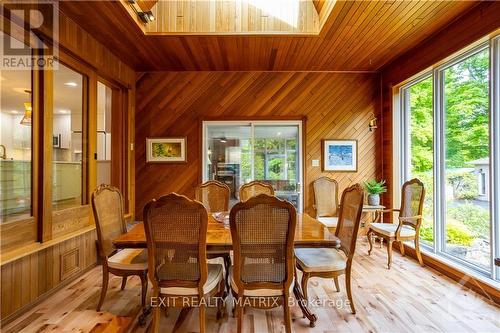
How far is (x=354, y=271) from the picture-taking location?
342 cm

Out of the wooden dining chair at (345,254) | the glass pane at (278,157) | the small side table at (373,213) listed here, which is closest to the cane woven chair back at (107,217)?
the wooden dining chair at (345,254)

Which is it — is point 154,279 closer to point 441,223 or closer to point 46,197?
point 46,197

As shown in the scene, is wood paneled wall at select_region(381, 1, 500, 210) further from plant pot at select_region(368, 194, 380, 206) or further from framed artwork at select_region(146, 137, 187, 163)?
framed artwork at select_region(146, 137, 187, 163)

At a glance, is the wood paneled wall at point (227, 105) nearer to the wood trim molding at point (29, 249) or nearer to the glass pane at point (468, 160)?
the glass pane at point (468, 160)

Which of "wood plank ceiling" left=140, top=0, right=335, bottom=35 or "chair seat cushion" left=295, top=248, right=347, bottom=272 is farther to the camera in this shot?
"wood plank ceiling" left=140, top=0, right=335, bottom=35

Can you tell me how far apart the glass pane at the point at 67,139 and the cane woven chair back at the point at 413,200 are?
4.34 metres

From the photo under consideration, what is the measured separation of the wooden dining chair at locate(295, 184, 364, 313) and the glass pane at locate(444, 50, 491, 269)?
5.56 ft

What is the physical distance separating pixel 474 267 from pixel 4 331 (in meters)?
4.64

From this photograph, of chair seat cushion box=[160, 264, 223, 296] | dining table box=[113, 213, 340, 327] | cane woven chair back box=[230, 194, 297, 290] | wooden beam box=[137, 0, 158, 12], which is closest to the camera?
cane woven chair back box=[230, 194, 297, 290]

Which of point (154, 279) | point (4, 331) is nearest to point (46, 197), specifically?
point (4, 331)

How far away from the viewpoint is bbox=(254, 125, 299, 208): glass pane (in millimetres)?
4953

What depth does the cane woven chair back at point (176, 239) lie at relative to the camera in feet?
5.92

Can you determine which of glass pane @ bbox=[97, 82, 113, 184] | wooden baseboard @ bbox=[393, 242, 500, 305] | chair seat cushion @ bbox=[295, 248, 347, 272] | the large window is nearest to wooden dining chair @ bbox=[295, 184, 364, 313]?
chair seat cushion @ bbox=[295, 248, 347, 272]

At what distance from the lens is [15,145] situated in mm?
2641
